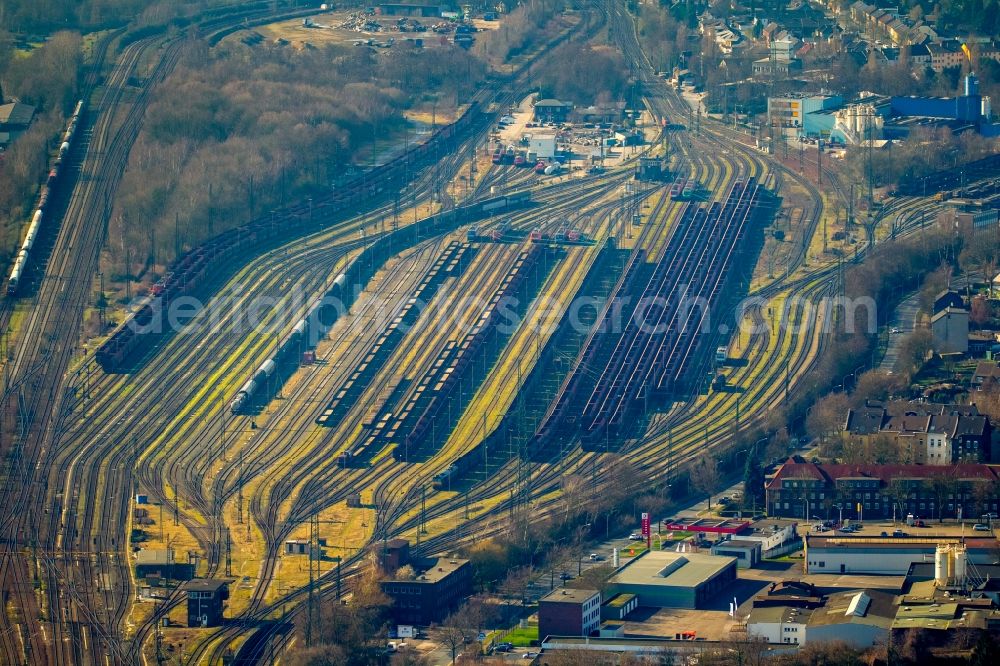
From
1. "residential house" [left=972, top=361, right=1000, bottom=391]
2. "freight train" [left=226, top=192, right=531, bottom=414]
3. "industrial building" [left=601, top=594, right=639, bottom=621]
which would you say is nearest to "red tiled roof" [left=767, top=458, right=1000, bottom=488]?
"residential house" [left=972, top=361, right=1000, bottom=391]

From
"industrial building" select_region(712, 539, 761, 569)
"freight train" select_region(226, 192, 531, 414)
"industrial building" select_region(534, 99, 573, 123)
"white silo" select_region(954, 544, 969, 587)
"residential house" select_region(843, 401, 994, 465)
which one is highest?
"industrial building" select_region(534, 99, 573, 123)

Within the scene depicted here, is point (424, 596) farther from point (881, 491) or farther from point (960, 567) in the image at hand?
point (881, 491)

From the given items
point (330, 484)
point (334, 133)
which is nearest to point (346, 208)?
point (334, 133)

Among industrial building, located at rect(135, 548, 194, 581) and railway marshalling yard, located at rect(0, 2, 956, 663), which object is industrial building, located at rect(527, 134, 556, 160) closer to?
railway marshalling yard, located at rect(0, 2, 956, 663)

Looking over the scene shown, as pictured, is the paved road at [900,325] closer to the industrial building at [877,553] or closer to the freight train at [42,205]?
the industrial building at [877,553]

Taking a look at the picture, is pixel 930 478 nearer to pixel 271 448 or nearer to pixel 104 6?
pixel 271 448

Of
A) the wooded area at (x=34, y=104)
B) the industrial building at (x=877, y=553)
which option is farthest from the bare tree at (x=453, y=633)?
the wooded area at (x=34, y=104)
